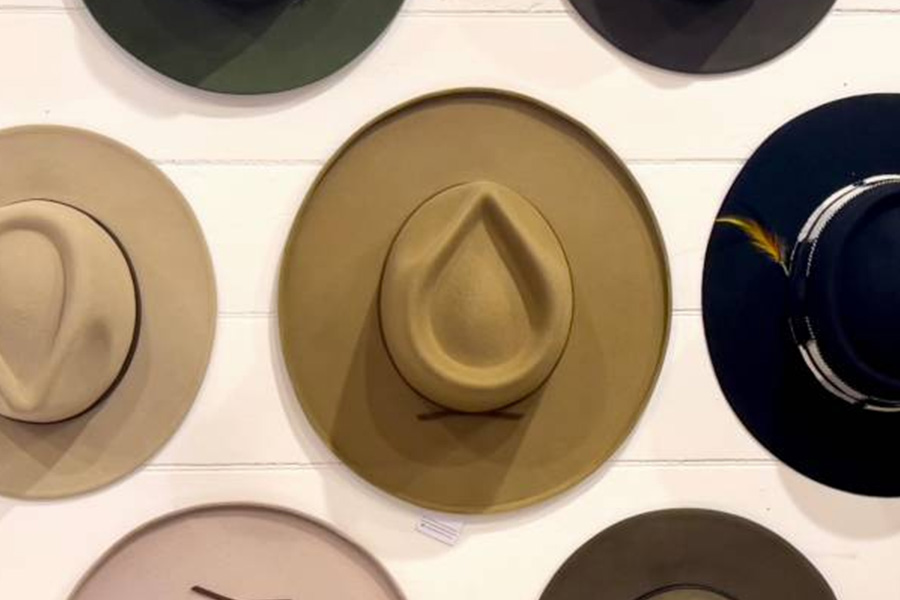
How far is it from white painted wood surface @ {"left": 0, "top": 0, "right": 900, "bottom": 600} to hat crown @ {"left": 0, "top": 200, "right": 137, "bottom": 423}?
0.56 ft

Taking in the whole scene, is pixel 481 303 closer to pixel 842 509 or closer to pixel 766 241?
pixel 766 241

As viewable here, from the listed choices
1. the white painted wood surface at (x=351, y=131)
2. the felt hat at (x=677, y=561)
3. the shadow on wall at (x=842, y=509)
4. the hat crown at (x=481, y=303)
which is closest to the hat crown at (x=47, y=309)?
the white painted wood surface at (x=351, y=131)

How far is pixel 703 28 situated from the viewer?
3.91 feet

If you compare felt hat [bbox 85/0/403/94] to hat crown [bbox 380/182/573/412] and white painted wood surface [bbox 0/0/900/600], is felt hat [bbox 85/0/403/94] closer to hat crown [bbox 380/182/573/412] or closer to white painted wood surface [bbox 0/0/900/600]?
white painted wood surface [bbox 0/0/900/600]

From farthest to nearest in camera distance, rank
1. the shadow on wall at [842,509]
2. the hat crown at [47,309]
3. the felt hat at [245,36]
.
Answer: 1. the shadow on wall at [842,509]
2. the felt hat at [245,36]
3. the hat crown at [47,309]

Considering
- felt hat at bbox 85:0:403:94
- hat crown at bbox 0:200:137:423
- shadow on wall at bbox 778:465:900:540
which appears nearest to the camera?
hat crown at bbox 0:200:137:423

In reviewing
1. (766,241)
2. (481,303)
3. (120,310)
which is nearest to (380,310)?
(481,303)

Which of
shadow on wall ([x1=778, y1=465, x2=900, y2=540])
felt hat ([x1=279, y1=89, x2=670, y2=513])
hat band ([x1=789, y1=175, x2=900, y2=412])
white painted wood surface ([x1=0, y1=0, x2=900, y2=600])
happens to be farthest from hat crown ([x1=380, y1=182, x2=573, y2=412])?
shadow on wall ([x1=778, y1=465, x2=900, y2=540])

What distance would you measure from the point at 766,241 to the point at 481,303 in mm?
449

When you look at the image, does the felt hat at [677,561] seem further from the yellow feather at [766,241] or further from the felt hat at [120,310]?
the felt hat at [120,310]

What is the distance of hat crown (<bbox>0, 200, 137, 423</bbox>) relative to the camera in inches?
39.9

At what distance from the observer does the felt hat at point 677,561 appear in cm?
122

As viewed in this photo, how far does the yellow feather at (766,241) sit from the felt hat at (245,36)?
555 mm

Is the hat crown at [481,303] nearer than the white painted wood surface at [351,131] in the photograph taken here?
Yes
